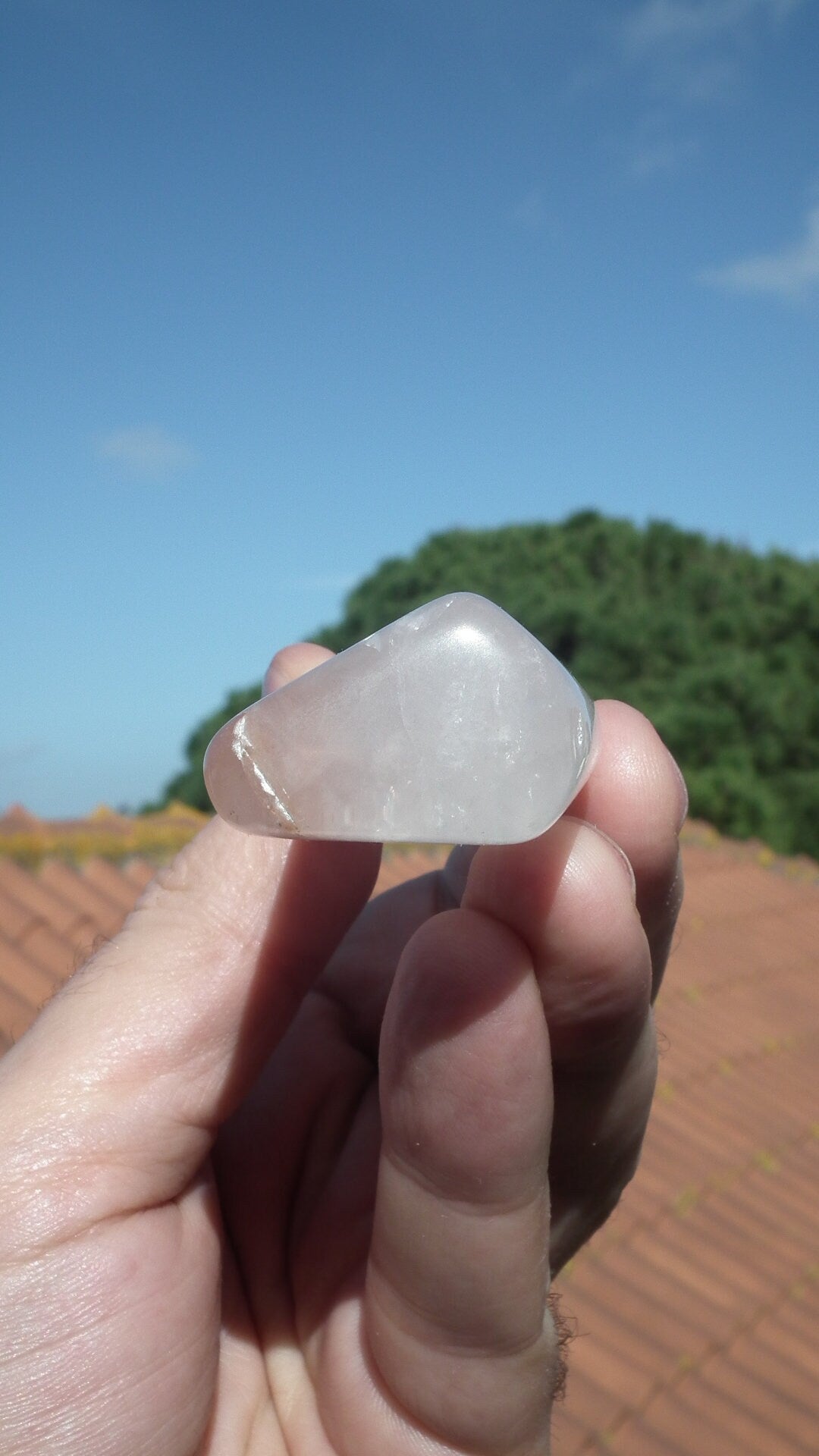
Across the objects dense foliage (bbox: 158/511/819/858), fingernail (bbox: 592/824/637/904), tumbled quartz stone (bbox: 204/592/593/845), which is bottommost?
dense foliage (bbox: 158/511/819/858)

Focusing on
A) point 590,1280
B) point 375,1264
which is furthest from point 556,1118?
point 590,1280

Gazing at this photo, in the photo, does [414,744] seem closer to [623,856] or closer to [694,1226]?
[623,856]

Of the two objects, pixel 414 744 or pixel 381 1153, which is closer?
pixel 414 744

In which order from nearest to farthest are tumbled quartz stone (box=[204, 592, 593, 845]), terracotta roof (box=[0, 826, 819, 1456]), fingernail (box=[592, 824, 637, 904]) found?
tumbled quartz stone (box=[204, 592, 593, 845]) < fingernail (box=[592, 824, 637, 904]) < terracotta roof (box=[0, 826, 819, 1456])

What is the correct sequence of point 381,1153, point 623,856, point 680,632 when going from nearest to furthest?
point 623,856, point 381,1153, point 680,632

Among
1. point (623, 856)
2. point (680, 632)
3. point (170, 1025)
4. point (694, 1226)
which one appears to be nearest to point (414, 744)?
point (623, 856)

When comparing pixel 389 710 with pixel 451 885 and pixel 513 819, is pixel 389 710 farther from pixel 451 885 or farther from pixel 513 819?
pixel 451 885

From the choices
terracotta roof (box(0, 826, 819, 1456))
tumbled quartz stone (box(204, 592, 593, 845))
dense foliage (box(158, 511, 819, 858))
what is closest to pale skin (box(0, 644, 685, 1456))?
tumbled quartz stone (box(204, 592, 593, 845))

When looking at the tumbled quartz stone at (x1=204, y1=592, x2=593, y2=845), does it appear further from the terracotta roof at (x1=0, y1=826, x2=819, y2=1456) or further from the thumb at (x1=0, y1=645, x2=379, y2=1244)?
the terracotta roof at (x1=0, y1=826, x2=819, y2=1456)
